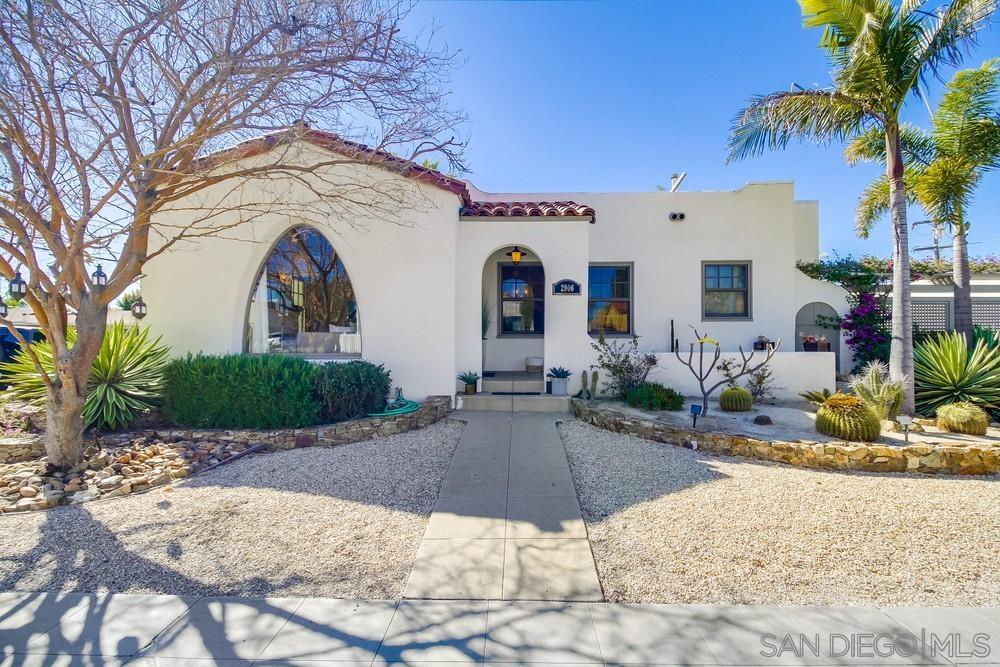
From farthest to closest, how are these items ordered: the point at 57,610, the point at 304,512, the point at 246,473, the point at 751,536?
the point at 246,473 → the point at 304,512 → the point at 751,536 → the point at 57,610

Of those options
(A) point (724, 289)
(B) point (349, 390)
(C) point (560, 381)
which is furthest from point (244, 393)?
(A) point (724, 289)

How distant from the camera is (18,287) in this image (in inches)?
245

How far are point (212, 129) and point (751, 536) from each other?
26.2 feet

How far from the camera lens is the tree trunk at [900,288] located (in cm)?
769

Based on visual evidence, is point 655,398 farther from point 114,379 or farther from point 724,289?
point 114,379

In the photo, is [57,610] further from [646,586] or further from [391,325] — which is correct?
[391,325]

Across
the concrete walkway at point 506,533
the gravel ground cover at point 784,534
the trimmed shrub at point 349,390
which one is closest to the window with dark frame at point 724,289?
the gravel ground cover at point 784,534

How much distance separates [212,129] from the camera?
618 centimetres

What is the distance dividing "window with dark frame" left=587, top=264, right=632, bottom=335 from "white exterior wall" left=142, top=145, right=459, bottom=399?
4.47 metres

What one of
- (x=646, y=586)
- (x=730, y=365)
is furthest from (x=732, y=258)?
(x=646, y=586)

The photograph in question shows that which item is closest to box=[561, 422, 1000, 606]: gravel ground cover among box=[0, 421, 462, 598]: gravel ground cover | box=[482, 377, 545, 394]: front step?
box=[0, 421, 462, 598]: gravel ground cover

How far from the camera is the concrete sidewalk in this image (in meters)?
2.74

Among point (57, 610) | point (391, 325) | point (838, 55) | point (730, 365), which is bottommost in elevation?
point (57, 610)

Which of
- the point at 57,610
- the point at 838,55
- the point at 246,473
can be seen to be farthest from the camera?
the point at 838,55
